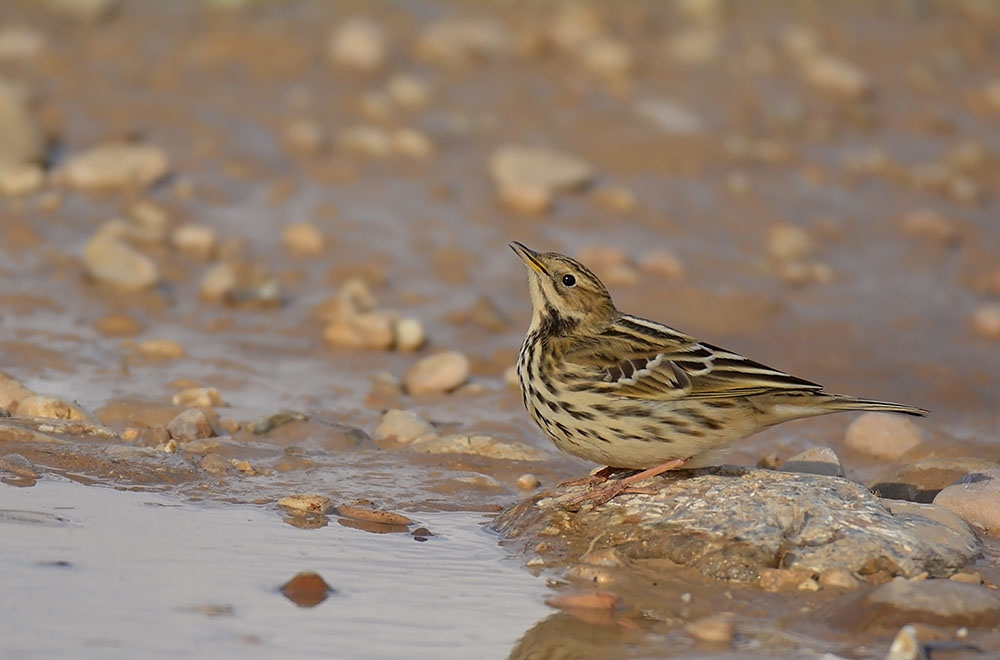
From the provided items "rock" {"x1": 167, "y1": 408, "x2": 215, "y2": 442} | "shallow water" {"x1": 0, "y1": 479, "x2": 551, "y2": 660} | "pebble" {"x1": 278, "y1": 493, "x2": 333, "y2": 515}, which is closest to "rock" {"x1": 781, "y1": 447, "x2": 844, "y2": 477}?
"shallow water" {"x1": 0, "y1": 479, "x2": 551, "y2": 660}

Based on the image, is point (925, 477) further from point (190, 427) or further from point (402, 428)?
point (190, 427)

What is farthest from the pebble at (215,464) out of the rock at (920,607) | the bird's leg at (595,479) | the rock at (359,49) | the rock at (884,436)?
the rock at (359,49)

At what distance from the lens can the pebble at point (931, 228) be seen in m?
13.2

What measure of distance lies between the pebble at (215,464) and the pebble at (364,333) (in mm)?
2689

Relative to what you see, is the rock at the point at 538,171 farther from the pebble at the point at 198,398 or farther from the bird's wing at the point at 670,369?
the bird's wing at the point at 670,369

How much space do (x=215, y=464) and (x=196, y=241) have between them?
13.9ft

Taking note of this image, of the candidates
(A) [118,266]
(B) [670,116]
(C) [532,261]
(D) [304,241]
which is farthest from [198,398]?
(B) [670,116]

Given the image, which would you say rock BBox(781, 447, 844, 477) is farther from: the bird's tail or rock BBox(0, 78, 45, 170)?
rock BBox(0, 78, 45, 170)

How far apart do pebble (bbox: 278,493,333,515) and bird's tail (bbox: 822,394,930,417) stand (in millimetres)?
2307

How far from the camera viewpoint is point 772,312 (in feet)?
37.3

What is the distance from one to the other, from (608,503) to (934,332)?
5.51 m

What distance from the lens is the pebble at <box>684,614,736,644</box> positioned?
5492mm

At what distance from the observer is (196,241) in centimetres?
1133

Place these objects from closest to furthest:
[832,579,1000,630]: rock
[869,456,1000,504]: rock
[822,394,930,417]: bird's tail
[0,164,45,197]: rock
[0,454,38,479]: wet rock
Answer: [832,579,1000,630]: rock, [822,394,930,417]: bird's tail, [0,454,38,479]: wet rock, [869,456,1000,504]: rock, [0,164,45,197]: rock
